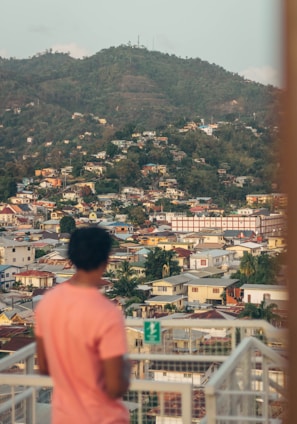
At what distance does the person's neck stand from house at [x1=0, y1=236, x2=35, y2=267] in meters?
16.8

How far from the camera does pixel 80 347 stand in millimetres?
705

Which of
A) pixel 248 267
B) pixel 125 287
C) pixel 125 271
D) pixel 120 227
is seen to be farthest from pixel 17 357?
pixel 120 227

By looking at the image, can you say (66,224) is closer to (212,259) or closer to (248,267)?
(212,259)

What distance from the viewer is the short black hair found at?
2.49 ft

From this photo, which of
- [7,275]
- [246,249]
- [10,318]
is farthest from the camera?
[246,249]

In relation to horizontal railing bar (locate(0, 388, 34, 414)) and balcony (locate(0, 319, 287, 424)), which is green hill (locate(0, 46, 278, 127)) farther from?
horizontal railing bar (locate(0, 388, 34, 414))

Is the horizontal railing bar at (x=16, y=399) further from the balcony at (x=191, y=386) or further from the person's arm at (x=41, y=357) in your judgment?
the person's arm at (x=41, y=357)

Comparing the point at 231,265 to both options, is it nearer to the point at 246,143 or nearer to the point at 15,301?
the point at 15,301

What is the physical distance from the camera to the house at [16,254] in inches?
690

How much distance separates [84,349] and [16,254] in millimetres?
17225

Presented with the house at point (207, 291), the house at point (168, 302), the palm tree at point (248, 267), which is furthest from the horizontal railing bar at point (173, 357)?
the palm tree at point (248, 267)

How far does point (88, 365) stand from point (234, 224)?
20.5 m

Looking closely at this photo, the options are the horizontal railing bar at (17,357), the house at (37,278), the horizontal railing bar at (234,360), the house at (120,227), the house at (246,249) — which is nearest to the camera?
the horizontal railing bar at (234,360)

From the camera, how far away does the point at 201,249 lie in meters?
19.3
